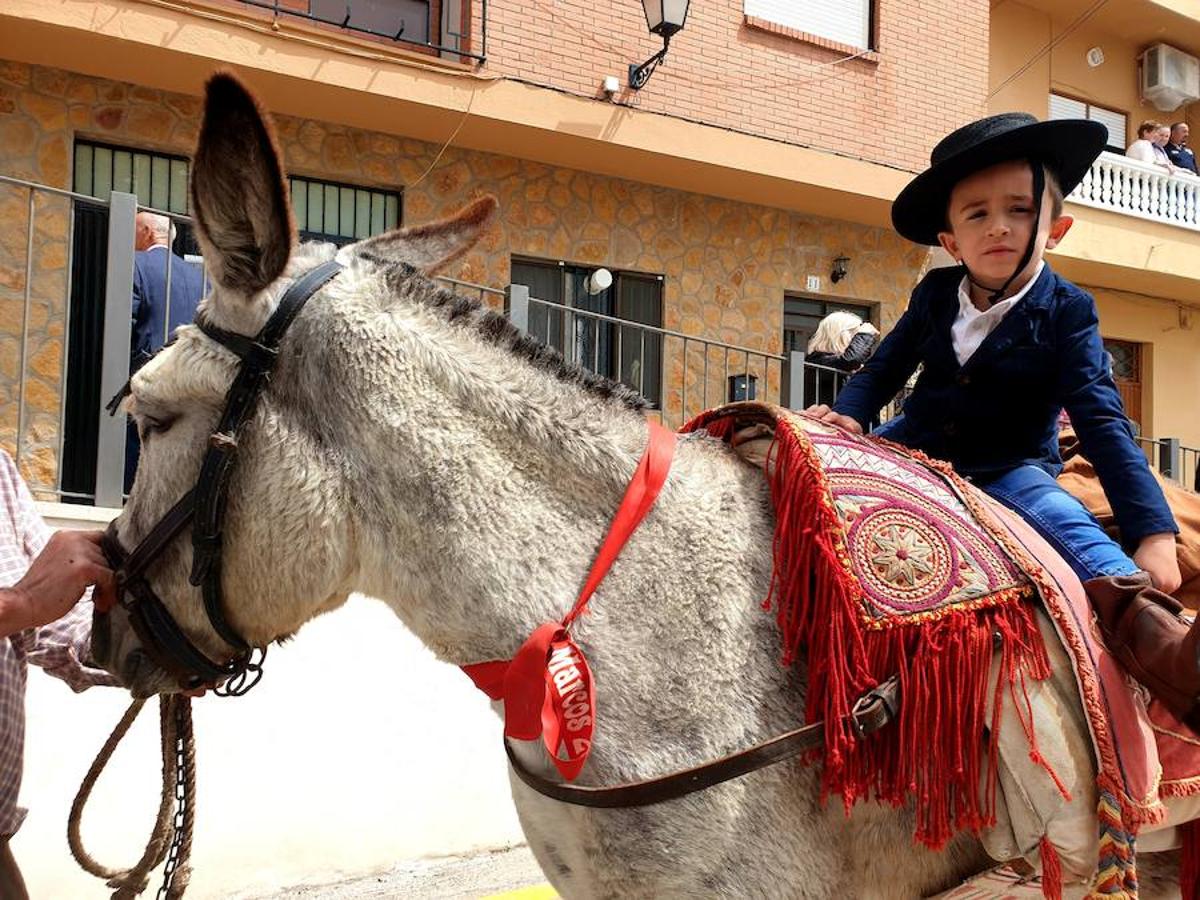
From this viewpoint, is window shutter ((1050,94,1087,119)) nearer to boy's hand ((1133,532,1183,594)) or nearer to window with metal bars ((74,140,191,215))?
window with metal bars ((74,140,191,215))

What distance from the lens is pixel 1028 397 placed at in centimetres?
237

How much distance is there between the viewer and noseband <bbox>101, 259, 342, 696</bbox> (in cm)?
189

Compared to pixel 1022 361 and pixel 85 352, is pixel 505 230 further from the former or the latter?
pixel 1022 361

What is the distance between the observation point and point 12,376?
6.70 metres

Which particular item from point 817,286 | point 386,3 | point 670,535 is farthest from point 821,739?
point 817,286

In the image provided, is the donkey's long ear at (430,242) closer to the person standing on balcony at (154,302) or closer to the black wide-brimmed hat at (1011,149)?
the black wide-brimmed hat at (1011,149)

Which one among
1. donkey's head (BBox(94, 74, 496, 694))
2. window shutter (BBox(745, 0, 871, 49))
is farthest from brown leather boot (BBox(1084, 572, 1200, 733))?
window shutter (BBox(745, 0, 871, 49))

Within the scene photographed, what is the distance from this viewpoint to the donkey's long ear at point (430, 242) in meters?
2.20

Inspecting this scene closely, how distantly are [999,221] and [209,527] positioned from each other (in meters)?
1.90

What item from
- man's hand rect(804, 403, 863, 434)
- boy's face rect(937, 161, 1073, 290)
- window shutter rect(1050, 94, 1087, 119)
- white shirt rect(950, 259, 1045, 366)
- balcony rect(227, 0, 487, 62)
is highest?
window shutter rect(1050, 94, 1087, 119)

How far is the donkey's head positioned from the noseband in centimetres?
1

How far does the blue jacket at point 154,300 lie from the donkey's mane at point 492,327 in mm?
3196

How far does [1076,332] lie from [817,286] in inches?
350

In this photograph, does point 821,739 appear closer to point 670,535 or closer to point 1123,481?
point 670,535
